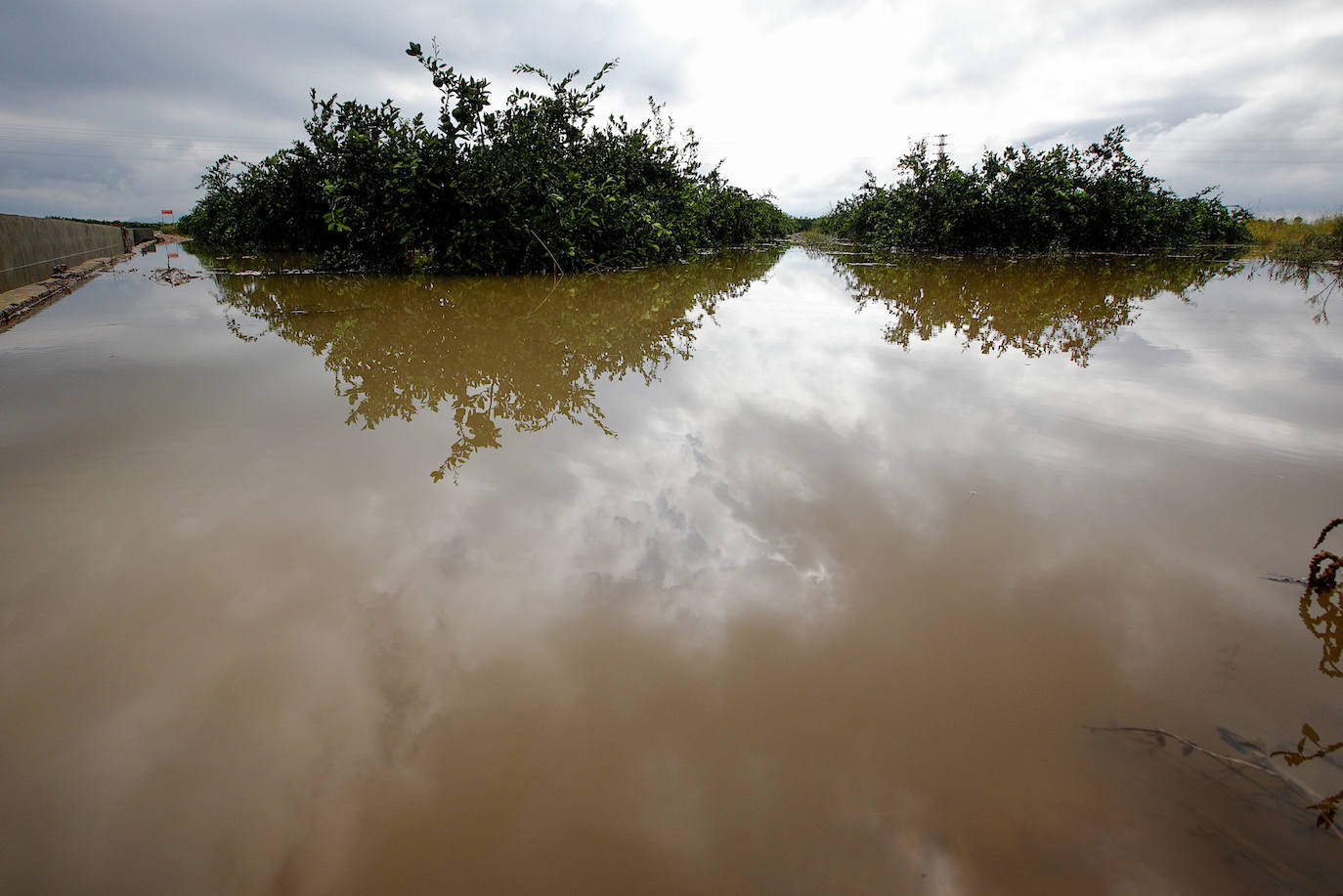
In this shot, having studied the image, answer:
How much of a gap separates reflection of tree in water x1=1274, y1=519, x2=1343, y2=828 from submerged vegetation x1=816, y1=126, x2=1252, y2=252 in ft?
59.6

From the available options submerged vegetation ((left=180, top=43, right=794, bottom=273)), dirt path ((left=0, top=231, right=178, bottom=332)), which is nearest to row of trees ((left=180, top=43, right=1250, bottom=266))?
submerged vegetation ((left=180, top=43, right=794, bottom=273))

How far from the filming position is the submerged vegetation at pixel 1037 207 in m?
17.0

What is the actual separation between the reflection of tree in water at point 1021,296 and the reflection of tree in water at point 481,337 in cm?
239

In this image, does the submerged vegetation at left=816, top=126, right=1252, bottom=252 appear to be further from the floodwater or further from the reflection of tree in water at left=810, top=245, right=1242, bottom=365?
the floodwater

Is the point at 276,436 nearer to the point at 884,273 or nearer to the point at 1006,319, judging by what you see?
the point at 1006,319

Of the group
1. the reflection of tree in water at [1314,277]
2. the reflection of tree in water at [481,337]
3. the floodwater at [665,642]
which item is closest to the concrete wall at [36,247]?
the reflection of tree in water at [481,337]

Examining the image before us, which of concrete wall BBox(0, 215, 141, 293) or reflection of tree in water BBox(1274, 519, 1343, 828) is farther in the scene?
concrete wall BBox(0, 215, 141, 293)

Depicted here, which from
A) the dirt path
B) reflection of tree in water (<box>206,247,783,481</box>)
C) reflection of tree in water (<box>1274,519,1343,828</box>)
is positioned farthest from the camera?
the dirt path

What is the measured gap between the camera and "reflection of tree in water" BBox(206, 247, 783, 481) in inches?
134

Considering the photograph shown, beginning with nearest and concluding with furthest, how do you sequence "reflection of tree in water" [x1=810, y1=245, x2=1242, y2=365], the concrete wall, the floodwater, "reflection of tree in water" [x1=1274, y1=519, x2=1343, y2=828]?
the floodwater → "reflection of tree in water" [x1=1274, y1=519, x2=1343, y2=828] → "reflection of tree in water" [x1=810, y1=245, x2=1242, y2=365] → the concrete wall

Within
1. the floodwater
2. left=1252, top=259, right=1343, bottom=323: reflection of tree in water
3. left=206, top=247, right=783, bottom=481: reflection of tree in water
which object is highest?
left=1252, top=259, right=1343, bottom=323: reflection of tree in water

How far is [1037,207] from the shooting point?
16.3m

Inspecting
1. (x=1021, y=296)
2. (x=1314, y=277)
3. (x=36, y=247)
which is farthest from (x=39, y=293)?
(x=1314, y=277)

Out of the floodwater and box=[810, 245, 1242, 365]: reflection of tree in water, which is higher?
box=[810, 245, 1242, 365]: reflection of tree in water
